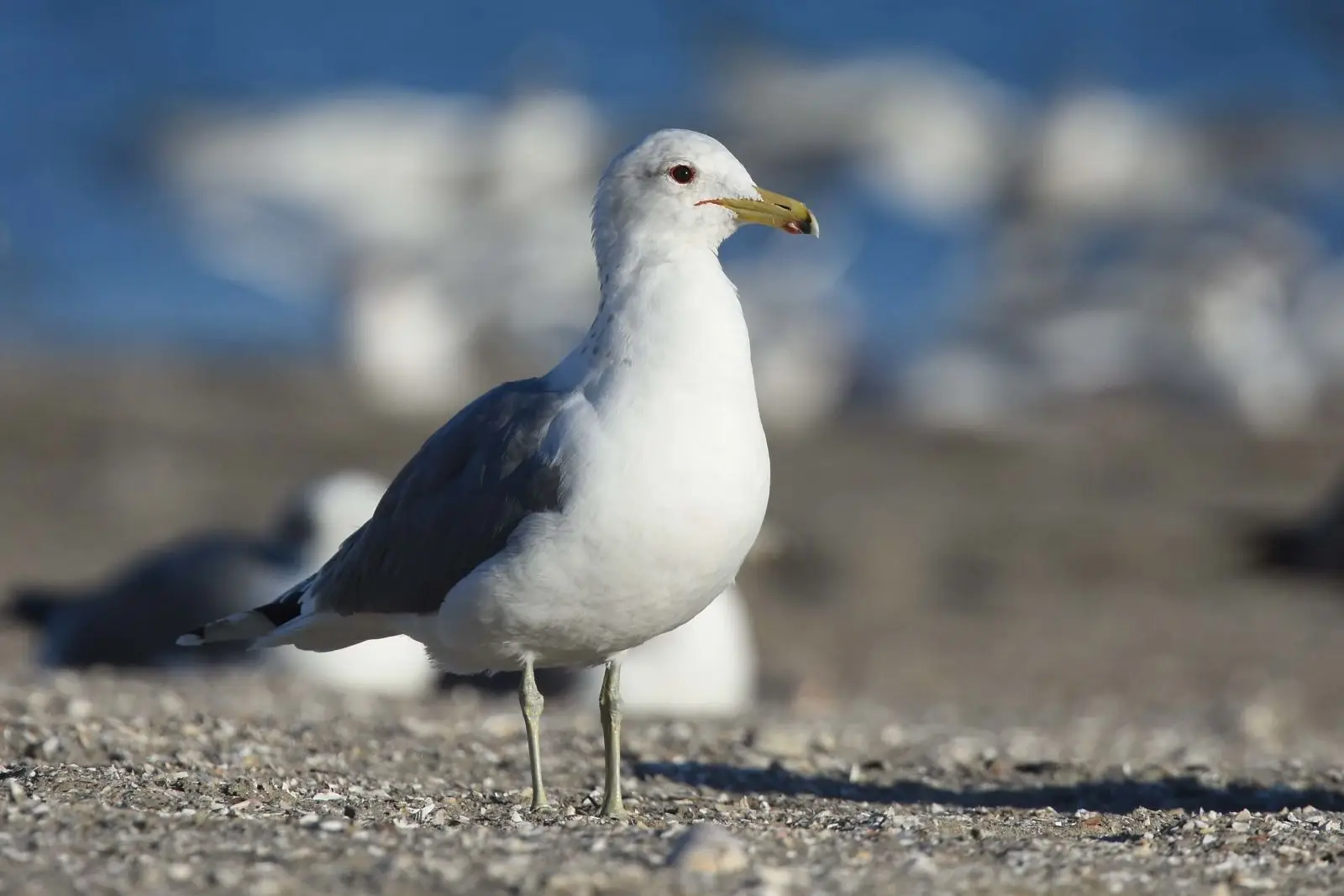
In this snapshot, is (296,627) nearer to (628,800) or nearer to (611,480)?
(628,800)

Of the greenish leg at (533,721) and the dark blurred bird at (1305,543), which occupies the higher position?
the dark blurred bird at (1305,543)

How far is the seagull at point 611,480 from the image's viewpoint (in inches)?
156

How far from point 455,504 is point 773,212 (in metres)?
1.02

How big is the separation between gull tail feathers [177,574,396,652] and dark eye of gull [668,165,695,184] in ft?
4.35

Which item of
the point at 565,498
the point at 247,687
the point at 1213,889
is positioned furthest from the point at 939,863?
the point at 247,687

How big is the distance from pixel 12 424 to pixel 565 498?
14520mm

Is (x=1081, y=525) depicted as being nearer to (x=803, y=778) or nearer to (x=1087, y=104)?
(x=803, y=778)

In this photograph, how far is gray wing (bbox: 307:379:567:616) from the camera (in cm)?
410

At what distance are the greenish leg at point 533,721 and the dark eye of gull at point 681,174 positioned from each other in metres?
1.19


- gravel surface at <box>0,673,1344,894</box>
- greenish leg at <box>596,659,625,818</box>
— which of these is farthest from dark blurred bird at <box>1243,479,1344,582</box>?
greenish leg at <box>596,659,625,818</box>

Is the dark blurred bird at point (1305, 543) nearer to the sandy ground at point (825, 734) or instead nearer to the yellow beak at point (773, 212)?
the sandy ground at point (825, 734)

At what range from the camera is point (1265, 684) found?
923 cm

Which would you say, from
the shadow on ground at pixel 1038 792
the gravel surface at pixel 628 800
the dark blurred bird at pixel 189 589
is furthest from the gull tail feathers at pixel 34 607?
the shadow on ground at pixel 1038 792

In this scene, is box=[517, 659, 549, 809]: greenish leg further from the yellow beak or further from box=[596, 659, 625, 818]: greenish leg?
the yellow beak
